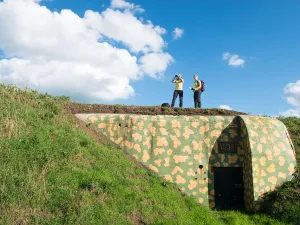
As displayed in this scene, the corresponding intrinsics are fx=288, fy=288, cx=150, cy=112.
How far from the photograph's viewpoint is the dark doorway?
13.4m

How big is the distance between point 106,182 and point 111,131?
15.4 ft

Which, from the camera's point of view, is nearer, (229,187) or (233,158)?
(229,187)

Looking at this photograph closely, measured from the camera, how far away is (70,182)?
29.8ft

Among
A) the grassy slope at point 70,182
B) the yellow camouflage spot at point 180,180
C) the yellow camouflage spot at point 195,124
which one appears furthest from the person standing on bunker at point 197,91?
the grassy slope at point 70,182

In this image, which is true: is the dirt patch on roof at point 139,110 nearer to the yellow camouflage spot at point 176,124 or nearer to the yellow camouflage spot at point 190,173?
the yellow camouflage spot at point 176,124

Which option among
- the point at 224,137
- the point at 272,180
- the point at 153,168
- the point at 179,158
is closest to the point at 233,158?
the point at 224,137

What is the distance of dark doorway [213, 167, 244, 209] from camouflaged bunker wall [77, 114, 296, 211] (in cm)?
24

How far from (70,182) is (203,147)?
23.1ft

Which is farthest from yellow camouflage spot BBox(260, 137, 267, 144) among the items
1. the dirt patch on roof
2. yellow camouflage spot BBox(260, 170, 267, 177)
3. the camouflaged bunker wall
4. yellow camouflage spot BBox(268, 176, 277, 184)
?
the dirt patch on roof

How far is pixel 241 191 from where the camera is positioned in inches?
535

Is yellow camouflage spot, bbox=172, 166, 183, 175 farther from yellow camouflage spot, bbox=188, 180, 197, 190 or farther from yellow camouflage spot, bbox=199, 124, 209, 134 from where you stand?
yellow camouflage spot, bbox=199, 124, 209, 134

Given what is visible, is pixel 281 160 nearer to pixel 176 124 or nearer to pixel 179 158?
pixel 179 158

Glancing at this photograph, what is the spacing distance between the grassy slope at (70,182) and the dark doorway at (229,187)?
1117 mm

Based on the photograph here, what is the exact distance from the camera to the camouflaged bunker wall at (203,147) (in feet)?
42.5
